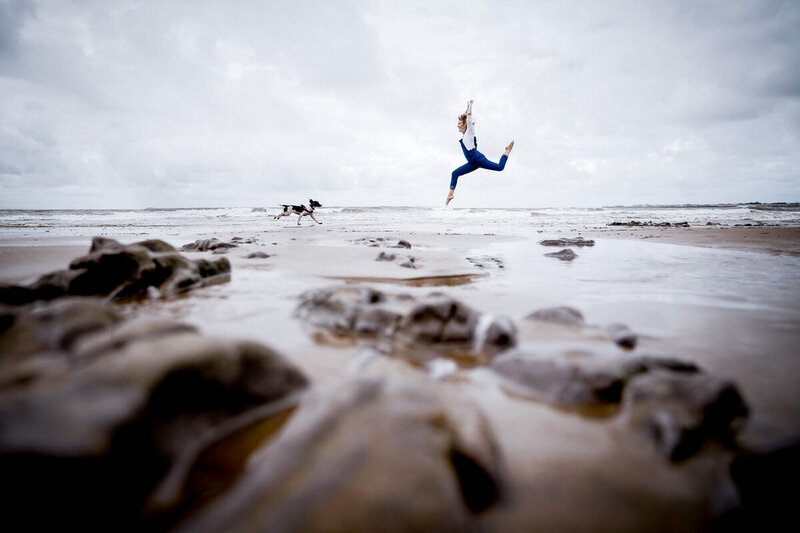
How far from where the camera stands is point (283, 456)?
3.68 feet

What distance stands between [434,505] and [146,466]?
31.8 inches

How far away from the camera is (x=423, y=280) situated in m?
4.38

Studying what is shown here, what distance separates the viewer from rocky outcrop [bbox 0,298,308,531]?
0.83 metres

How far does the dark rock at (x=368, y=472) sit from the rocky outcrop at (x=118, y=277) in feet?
9.47

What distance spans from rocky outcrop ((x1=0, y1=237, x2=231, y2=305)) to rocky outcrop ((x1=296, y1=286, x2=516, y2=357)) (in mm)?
1826

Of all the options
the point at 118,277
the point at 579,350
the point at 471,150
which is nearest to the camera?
the point at 579,350

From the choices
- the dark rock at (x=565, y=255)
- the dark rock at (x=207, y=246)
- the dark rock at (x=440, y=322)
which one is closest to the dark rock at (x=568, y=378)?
the dark rock at (x=440, y=322)

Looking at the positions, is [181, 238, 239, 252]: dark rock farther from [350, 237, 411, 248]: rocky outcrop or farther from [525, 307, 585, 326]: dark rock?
[525, 307, 585, 326]: dark rock

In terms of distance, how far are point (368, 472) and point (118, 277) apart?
3559 millimetres

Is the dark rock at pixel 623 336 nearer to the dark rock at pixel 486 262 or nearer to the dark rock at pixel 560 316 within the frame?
the dark rock at pixel 560 316

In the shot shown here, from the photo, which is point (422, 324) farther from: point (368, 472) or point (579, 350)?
point (368, 472)

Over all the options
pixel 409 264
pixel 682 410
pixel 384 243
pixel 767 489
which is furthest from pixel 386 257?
pixel 767 489

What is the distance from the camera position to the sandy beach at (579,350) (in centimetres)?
108

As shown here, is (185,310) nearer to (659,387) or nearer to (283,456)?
(283,456)
